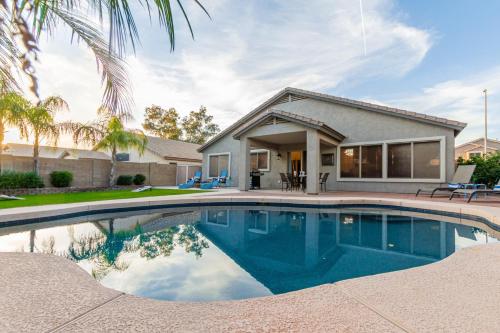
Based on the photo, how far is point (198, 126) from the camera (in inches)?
1667

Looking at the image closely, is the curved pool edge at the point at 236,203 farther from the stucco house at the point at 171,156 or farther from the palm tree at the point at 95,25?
the stucco house at the point at 171,156

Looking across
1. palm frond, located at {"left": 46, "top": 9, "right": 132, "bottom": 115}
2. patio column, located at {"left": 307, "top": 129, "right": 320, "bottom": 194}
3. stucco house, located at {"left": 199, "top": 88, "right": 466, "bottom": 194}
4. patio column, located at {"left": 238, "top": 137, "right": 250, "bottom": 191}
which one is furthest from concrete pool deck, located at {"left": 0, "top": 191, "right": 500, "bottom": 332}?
patio column, located at {"left": 238, "top": 137, "right": 250, "bottom": 191}

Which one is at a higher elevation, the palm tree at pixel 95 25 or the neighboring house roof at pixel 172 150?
the neighboring house roof at pixel 172 150

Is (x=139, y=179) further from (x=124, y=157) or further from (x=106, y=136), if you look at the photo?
(x=124, y=157)

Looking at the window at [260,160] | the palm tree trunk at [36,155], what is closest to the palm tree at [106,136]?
the palm tree trunk at [36,155]

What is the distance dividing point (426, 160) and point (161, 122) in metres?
37.0

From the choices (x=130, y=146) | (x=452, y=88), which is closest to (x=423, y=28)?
(x=452, y=88)

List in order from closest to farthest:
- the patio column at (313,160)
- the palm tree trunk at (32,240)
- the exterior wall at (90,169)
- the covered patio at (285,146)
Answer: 1. the palm tree trunk at (32,240)
2. the patio column at (313,160)
3. the covered patio at (285,146)
4. the exterior wall at (90,169)

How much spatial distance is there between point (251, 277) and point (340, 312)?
1772mm

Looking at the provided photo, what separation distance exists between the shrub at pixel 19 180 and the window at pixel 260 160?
11589 millimetres

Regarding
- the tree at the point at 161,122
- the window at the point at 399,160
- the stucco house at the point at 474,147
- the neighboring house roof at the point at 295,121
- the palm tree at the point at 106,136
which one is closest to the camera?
the neighboring house roof at the point at 295,121

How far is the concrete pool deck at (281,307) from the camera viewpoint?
1738 mm

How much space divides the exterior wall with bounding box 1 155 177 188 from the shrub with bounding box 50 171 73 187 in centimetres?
26

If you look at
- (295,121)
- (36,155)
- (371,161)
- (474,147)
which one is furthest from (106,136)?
(474,147)
